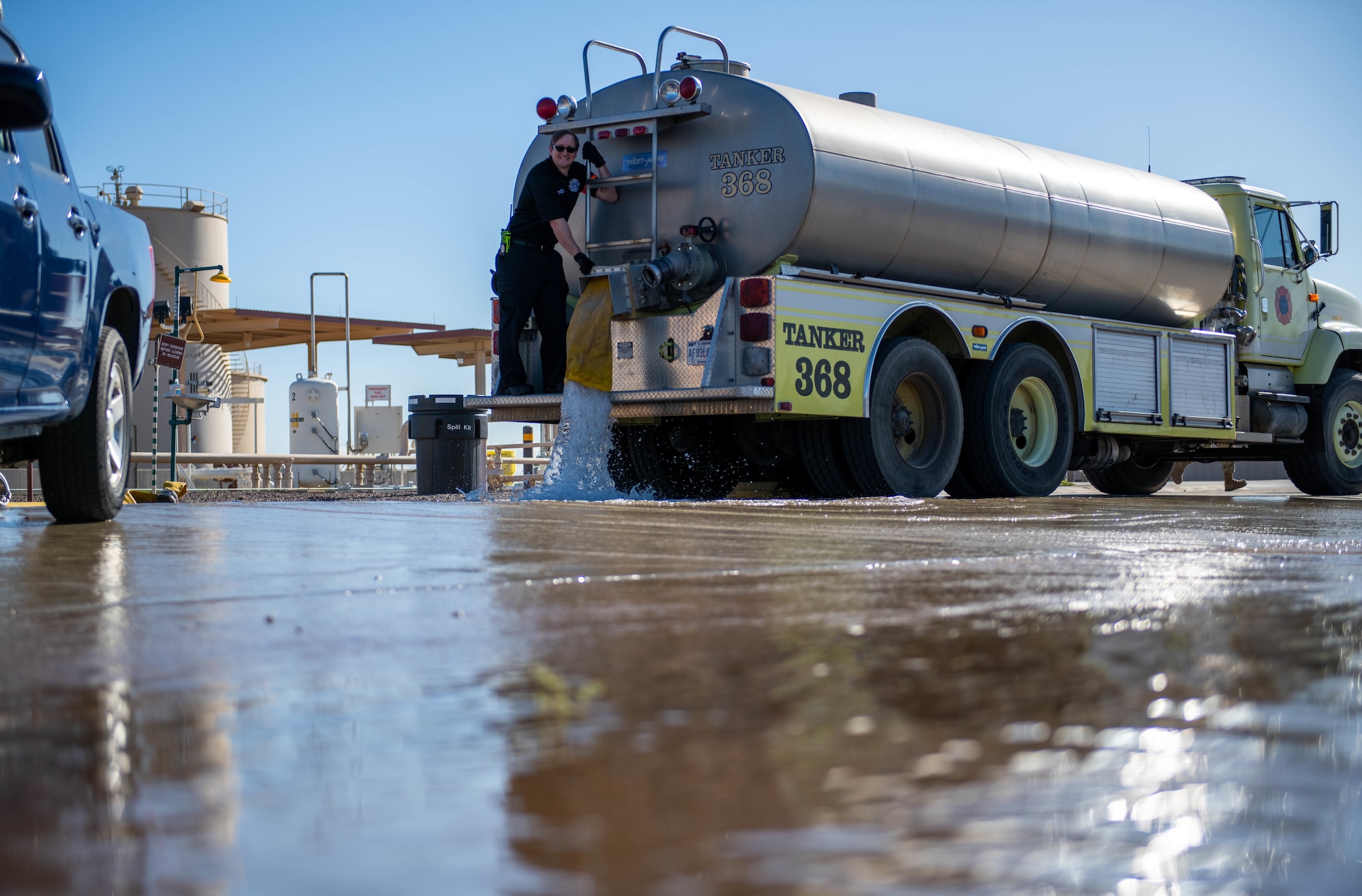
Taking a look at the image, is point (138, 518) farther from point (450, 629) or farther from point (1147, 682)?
point (1147, 682)

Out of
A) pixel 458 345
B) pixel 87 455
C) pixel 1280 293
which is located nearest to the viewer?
pixel 87 455

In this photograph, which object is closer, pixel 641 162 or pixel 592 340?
pixel 592 340

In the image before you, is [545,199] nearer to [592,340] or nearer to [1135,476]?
[592,340]

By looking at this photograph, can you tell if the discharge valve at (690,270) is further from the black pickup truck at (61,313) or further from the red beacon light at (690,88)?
the black pickup truck at (61,313)

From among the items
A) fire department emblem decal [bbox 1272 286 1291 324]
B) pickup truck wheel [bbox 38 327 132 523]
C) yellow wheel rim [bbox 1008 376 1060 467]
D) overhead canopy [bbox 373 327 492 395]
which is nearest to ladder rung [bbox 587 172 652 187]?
yellow wheel rim [bbox 1008 376 1060 467]

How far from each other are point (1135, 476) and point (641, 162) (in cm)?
856

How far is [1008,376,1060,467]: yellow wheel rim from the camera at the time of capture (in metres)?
11.5

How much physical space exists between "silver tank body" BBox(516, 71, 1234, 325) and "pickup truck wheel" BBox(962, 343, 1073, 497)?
662 mm

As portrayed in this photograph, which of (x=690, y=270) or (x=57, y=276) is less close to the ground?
(x=690, y=270)

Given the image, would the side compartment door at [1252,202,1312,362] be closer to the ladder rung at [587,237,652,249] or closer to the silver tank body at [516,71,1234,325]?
the silver tank body at [516,71,1234,325]

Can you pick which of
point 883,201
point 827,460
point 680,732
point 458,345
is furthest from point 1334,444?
point 458,345

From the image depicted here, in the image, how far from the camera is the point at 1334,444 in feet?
48.1

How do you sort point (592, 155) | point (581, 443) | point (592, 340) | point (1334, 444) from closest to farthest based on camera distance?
point (592, 340) → point (581, 443) → point (592, 155) → point (1334, 444)

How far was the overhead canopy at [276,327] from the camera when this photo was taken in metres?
40.9
